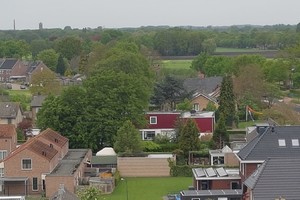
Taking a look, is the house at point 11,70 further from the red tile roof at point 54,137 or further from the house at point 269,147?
the house at point 269,147

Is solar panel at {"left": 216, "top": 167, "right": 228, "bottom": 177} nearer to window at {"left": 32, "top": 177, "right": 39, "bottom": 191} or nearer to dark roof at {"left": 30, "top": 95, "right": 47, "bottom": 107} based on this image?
window at {"left": 32, "top": 177, "right": 39, "bottom": 191}

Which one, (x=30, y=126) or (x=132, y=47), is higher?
(x=132, y=47)

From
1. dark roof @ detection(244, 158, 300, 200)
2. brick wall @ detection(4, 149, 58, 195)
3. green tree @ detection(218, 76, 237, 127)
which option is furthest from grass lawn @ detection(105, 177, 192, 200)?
green tree @ detection(218, 76, 237, 127)

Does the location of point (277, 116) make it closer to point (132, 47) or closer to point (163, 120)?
point (163, 120)

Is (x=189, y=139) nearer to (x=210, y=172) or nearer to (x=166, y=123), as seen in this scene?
(x=210, y=172)

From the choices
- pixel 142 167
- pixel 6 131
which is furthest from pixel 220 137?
pixel 6 131

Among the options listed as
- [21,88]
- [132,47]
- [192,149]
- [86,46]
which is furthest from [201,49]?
[192,149]

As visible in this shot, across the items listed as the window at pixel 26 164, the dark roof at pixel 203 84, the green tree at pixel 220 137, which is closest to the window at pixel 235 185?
the green tree at pixel 220 137
